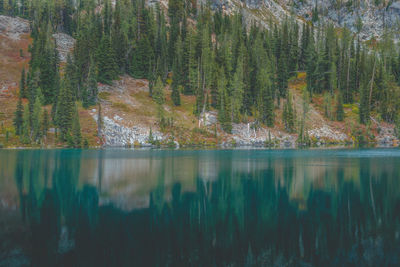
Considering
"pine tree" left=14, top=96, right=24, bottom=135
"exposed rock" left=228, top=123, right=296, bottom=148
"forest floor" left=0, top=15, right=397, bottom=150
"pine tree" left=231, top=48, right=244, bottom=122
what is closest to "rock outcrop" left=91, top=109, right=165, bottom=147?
"forest floor" left=0, top=15, right=397, bottom=150

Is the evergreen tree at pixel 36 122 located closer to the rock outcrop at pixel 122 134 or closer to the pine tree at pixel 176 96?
the rock outcrop at pixel 122 134

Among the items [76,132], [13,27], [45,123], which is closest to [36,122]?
[45,123]

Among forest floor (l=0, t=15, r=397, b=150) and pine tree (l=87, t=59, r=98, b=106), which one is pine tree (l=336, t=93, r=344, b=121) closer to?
forest floor (l=0, t=15, r=397, b=150)

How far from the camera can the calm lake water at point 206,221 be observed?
1328 cm

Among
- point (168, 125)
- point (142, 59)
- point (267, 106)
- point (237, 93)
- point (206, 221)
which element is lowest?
point (206, 221)

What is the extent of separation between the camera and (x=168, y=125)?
94.6m

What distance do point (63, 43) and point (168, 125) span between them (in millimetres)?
69169

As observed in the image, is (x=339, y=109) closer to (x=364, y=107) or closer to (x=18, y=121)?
(x=364, y=107)

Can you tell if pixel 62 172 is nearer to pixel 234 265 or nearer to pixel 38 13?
pixel 234 265

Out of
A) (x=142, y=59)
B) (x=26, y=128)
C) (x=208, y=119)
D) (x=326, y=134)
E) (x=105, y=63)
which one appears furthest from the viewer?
(x=142, y=59)

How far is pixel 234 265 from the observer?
12.7 metres

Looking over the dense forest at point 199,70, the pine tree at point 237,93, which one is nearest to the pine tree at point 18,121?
the dense forest at point 199,70

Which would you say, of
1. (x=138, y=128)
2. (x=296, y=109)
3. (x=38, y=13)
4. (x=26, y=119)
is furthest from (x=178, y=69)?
(x=38, y=13)

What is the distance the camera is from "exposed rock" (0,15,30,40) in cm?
13275
